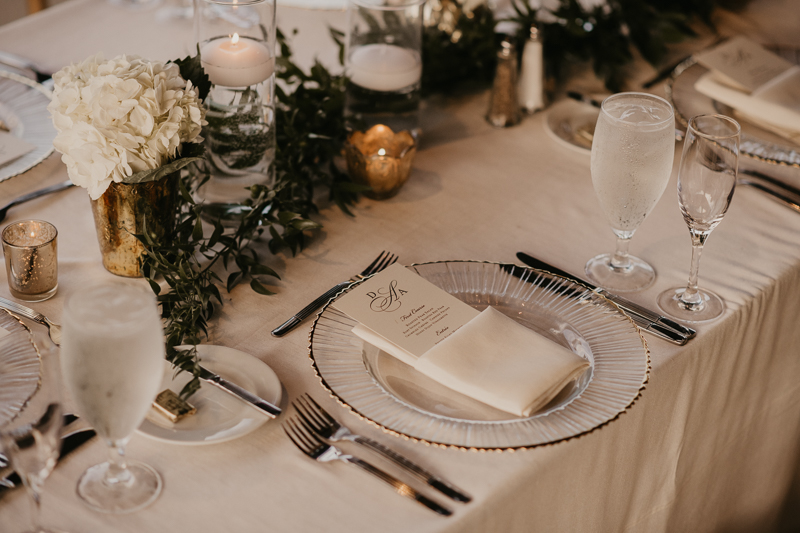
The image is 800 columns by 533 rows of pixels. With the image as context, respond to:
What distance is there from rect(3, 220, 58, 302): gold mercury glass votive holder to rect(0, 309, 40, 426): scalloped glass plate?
0.08m

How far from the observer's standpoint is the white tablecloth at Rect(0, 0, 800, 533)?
2.25ft

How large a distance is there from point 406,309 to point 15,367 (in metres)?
0.40

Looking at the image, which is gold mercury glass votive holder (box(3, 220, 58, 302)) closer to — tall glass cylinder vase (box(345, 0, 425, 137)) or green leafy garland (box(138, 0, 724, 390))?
green leafy garland (box(138, 0, 724, 390))

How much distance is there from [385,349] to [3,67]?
1034 mm

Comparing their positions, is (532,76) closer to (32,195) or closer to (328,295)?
(328,295)

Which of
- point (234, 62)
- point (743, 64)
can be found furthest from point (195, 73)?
point (743, 64)

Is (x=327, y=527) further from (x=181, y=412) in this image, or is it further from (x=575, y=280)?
(x=575, y=280)

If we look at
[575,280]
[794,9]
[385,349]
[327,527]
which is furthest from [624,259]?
[794,9]

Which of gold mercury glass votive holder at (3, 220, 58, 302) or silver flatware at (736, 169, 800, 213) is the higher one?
gold mercury glass votive holder at (3, 220, 58, 302)

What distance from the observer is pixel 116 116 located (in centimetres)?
85

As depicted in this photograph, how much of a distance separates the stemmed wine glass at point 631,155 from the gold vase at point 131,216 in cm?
51

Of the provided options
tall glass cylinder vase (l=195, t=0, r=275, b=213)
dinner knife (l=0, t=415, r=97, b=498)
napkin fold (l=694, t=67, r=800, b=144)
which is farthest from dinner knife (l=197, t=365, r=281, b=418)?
napkin fold (l=694, t=67, r=800, b=144)

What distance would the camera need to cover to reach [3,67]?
4.69 ft

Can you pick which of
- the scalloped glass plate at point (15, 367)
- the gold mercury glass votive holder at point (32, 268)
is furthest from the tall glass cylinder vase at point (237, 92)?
the scalloped glass plate at point (15, 367)
